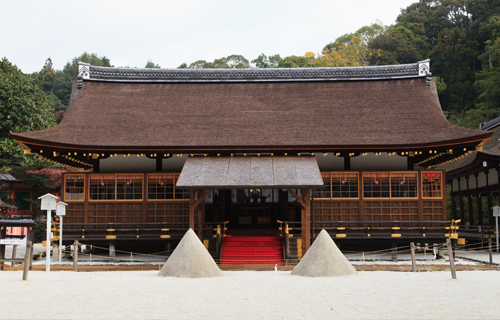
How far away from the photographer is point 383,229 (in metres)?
16.4

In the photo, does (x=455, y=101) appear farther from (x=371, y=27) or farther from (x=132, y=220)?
(x=132, y=220)

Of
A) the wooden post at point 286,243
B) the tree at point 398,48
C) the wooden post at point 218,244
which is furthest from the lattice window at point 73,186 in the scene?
the tree at point 398,48

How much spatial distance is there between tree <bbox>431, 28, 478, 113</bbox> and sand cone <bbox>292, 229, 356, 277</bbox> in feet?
135

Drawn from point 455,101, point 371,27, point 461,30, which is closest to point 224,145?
point 455,101

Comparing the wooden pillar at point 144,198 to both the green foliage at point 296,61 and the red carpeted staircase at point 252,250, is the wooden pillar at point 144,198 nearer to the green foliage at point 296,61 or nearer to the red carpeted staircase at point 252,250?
the red carpeted staircase at point 252,250

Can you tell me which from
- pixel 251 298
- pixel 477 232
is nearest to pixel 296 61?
pixel 477 232

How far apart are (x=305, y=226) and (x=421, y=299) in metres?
7.07

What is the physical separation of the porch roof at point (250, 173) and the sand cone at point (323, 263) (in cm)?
279

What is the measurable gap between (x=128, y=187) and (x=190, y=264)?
6864 millimetres

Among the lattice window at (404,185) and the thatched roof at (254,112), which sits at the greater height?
the thatched roof at (254,112)

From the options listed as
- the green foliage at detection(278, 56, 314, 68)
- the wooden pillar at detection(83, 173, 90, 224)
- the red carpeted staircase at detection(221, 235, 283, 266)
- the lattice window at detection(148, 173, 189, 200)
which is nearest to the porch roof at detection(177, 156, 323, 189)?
the lattice window at detection(148, 173, 189, 200)

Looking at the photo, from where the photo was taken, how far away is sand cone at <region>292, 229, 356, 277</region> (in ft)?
36.7

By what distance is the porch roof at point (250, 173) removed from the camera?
1428 cm

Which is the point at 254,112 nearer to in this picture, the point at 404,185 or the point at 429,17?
the point at 404,185
